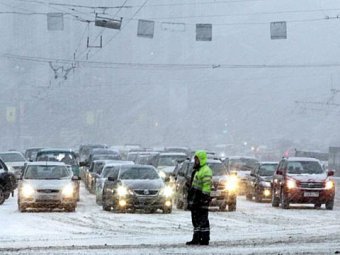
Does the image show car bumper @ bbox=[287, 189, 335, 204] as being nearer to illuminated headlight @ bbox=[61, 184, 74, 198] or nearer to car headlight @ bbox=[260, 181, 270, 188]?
car headlight @ bbox=[260, 181, 270, 188]

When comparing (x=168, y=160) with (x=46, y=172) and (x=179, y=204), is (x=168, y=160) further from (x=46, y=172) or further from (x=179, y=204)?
(x=46, y=172)

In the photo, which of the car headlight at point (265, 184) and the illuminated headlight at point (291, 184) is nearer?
the illuminated headlight at point (291, 184)

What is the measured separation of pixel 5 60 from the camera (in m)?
186

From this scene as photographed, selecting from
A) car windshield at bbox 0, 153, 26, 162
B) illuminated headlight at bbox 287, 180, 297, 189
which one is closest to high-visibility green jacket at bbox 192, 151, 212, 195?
illuminated headlight at bbox 287, 180, 297, 189

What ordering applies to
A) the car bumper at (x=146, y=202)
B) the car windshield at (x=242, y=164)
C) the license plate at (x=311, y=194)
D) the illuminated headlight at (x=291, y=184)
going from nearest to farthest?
1. the car bumper at (x=146, y=202)
2. the license plate at (x=311, y=194)
3. the illuminated headlight at (x=291, y=184)
4. the car windshield at (x=242, y=164)

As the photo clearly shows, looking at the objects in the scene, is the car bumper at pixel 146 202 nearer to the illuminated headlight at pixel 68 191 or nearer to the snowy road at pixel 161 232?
the snowy road at pixel 161 232

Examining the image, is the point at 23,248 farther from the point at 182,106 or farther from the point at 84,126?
the point at 182,106

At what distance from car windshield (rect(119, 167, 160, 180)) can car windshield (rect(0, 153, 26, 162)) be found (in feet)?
55.7

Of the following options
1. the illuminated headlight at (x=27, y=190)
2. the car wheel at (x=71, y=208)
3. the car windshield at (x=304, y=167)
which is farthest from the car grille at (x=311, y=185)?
the illuminated headlight at (x=27, y=190)

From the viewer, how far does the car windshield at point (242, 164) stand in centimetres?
4425

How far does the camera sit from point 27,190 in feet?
93.9

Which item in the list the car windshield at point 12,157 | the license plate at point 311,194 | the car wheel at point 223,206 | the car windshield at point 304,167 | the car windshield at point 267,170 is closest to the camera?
the car wheel at point 223,206

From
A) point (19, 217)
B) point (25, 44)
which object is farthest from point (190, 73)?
point (19, 217)

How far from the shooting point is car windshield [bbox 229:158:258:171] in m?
44.2
